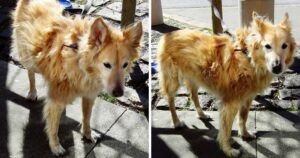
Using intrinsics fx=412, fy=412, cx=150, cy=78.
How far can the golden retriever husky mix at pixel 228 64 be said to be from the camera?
11.6 feet

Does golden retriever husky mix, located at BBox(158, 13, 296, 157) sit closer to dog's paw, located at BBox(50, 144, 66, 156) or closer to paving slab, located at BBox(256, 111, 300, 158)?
paving slab, located at BBox(256, 111, 300, 158)

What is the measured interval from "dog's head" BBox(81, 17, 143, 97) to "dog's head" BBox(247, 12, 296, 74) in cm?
100

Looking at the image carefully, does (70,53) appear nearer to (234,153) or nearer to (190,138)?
(190,138)

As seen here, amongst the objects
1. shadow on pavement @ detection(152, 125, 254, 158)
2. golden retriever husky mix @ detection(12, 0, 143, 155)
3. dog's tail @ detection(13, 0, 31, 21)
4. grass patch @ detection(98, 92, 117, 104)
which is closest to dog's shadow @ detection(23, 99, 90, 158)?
golden retriever husky mix @ detection(12, 0, 143, 155)

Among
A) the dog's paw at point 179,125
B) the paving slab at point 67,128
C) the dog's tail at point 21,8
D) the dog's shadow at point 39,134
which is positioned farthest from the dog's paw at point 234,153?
the dog's tail at point 21,8

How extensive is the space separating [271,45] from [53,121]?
209 cm

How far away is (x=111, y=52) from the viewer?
330 cm

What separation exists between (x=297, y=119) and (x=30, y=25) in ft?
9.65

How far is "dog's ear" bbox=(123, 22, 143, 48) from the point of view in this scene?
3.40 metres

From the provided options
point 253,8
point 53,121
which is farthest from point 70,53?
point 253,8

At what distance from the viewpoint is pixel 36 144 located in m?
4.08

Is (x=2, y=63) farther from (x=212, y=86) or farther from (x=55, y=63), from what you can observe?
(x=212, y=86)

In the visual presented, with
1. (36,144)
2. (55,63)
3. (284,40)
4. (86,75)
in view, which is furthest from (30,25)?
(284,40)

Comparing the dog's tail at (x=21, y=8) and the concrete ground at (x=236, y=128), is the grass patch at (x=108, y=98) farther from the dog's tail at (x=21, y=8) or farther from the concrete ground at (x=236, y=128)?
the dog's tail at (x=21, y=8)
